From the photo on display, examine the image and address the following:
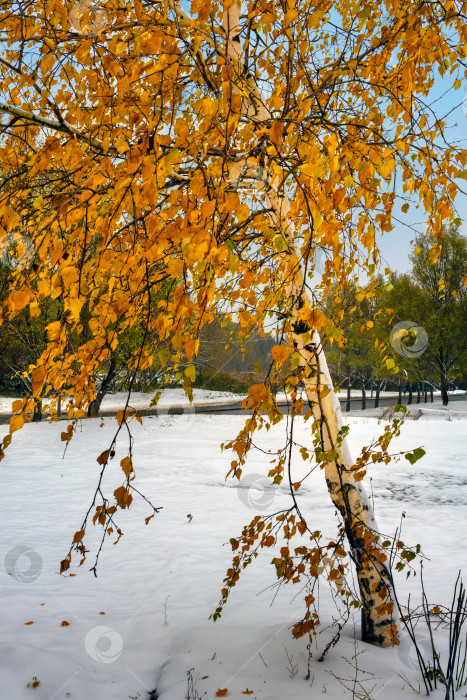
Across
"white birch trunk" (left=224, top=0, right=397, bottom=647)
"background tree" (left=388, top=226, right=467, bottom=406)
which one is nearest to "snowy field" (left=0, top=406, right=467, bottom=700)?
"white birch trunk" (left=224, top=0, right=397, bottom=647)

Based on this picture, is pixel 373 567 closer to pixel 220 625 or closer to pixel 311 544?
pixel 220 625

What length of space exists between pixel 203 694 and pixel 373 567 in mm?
1182

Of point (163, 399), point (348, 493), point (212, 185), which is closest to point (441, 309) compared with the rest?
point (163, 399)

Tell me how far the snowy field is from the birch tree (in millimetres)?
519

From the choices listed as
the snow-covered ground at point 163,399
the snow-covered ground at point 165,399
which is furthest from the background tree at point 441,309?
the snow-covered ground at point 163,399

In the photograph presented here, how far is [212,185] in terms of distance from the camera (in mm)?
1696

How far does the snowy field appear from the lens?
2.53 metres

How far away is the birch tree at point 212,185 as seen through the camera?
1432 mm

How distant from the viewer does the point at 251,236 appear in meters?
2.79

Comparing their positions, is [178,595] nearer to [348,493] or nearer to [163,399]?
[348,493]

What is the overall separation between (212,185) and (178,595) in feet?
10.8

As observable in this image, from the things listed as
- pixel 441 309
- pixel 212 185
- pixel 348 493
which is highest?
pixel 441 309

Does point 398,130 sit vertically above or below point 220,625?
above

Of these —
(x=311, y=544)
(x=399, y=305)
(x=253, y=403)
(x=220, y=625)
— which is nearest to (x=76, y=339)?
(x=311, y=544)
